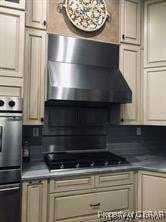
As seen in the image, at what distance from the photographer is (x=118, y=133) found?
3.36 meters

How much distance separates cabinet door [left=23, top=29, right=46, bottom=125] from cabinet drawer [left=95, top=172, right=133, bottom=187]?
80 cm

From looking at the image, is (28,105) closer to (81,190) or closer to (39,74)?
(39,74)

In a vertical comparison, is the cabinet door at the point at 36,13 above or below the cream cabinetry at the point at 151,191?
above

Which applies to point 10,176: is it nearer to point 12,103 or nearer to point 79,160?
point 12,103

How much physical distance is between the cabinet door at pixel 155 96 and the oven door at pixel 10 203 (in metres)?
1.67

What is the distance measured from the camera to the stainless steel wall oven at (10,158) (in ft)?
6.91

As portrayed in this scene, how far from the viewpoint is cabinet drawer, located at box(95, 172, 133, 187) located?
2525 mm

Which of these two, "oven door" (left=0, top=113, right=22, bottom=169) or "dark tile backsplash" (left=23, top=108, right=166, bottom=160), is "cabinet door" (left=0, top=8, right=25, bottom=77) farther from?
"dark tile backsplash" (left=23, top=108, right=166, bottom=160)

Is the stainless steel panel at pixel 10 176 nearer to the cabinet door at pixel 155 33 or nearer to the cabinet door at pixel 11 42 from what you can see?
the cabinet door at pixel 11 42

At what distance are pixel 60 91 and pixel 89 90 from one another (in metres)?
0.32

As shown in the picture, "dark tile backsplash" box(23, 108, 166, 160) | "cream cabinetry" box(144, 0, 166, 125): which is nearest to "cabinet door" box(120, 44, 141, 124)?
"cream cabinetry" box(144, 0, 166, 125)

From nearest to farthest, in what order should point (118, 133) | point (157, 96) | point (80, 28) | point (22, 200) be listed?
point (22, 200) < point (80, 28) < point (157, 96) < point (118, 133)


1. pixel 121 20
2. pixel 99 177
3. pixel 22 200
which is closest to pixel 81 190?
pixel 99 177

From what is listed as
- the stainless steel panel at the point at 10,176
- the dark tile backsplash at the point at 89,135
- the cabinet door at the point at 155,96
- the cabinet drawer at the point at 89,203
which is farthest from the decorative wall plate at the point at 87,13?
the cabinet drawer at the point at 89,203
